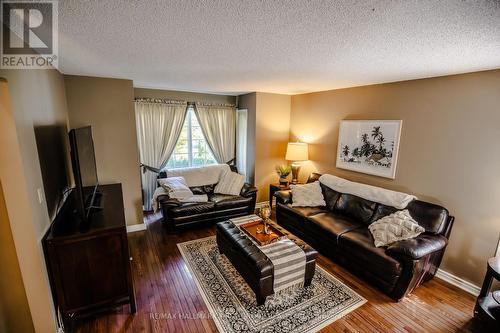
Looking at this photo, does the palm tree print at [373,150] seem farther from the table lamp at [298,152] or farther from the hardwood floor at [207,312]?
the hardwood floor at [207,312]

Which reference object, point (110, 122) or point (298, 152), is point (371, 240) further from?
point (110, 122)

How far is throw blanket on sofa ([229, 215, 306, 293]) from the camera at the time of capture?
2.29m

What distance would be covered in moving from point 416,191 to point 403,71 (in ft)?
5.09

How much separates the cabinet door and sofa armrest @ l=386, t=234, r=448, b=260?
8.80ft

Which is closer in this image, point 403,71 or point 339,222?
point 403,71

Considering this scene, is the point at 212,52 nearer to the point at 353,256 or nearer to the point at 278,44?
the point at 278,44

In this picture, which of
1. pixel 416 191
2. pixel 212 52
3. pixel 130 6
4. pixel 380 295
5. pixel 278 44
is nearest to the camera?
pixel 130 6

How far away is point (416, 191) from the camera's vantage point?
2.98 meters

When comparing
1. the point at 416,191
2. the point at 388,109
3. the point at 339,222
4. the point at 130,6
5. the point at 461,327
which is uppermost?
the point at 130,6

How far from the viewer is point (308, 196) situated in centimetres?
374

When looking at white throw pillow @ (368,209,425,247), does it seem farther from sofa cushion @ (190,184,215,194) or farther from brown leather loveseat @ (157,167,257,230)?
sofa cushion @ (190,184,215,194)

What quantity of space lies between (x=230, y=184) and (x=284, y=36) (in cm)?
315

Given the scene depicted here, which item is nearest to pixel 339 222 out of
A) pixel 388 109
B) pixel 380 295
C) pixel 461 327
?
pixel 380 295

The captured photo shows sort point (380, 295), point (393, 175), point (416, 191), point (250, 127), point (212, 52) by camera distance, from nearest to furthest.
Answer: point (212, 52), point (380, 295), point (416, 191), point (393, 175), point (250, 127)
